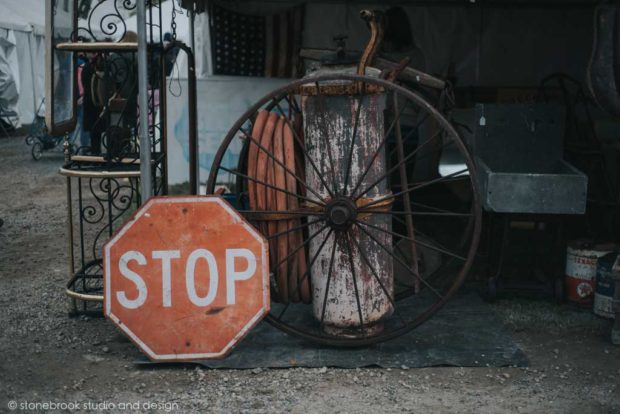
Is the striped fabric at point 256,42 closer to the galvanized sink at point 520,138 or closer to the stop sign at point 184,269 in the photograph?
the galvanized sink at point 520,138

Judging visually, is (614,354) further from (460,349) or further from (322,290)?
(322,290)

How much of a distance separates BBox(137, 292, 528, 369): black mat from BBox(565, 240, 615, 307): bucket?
82 cm

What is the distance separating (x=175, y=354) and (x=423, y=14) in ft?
21.5

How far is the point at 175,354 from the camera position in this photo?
463 cm

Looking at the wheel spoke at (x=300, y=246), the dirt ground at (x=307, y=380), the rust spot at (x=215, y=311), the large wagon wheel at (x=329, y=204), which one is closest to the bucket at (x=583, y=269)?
the dirt ground at (x=307, y=380)

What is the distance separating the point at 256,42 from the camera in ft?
33.3

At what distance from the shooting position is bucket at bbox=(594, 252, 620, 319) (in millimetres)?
5605

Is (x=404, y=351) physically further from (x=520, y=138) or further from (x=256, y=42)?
(x=256, y=42)

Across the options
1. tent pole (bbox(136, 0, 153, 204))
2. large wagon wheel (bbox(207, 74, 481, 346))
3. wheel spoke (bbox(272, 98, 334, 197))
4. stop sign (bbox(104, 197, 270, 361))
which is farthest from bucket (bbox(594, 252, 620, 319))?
tent pole (bbox(136, 0, 153, 204))

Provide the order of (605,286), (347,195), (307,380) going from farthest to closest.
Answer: (605,286) < (347,195) < (307,380)

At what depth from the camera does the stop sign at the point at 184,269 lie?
14.8 ft

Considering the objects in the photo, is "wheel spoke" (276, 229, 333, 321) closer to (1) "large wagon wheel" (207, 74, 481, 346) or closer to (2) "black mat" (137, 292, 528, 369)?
(1) "large wagon wheel" (207, 74, 481, 346)

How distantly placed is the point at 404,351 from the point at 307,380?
755 millimetres

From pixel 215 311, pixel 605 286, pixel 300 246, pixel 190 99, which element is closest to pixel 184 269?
pixel 215 311
